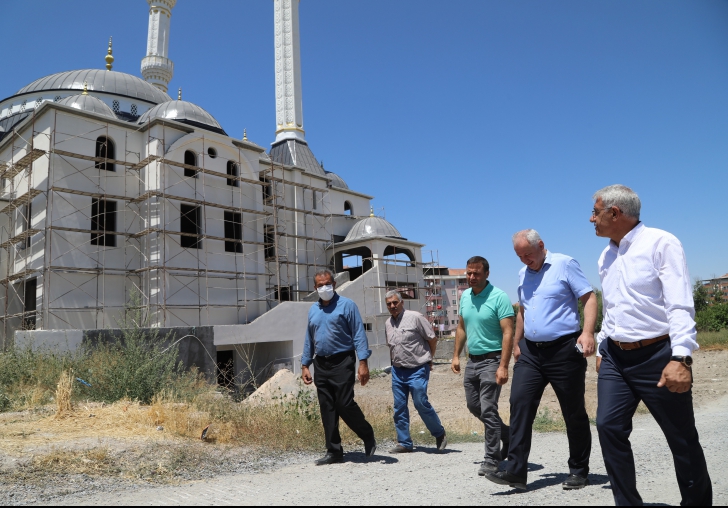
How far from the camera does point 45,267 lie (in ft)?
53.2

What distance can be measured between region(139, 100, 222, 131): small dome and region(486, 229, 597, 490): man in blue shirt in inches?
759

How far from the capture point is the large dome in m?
24.5

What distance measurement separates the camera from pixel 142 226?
1895 cm

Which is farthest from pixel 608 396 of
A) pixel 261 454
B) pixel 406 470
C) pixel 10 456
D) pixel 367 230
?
pixel 367 230

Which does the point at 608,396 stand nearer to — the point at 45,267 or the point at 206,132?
the point at 45,267

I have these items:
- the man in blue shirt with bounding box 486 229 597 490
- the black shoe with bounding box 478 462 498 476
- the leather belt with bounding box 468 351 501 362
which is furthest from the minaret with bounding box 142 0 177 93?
the black shoe with bounding box 478 462 498 476

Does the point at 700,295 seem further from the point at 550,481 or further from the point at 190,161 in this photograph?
the point at 550,481

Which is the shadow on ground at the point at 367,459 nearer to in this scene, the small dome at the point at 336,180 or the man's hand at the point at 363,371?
the man's hand at the point at 363,371

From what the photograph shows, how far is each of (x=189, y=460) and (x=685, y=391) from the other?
160 inches

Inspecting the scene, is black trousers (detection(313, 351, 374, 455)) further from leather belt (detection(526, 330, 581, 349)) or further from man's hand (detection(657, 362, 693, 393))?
man's hand (detection(657, 362, 693, 393))

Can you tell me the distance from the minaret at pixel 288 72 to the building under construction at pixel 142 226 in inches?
200

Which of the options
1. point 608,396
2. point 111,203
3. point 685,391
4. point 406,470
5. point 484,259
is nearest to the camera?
point 685,391

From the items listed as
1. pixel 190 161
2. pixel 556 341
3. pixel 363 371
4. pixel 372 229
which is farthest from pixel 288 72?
pixel 556 341

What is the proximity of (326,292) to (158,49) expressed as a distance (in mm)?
32641
